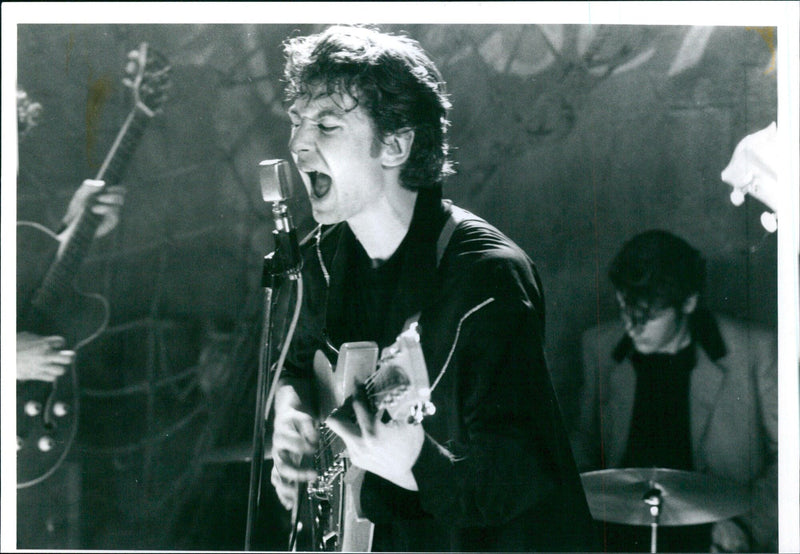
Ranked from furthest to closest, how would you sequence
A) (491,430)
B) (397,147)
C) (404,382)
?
(397,147) → (491,430) → (404,382)

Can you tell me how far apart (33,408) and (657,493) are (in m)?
2.57

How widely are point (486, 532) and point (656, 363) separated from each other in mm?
977

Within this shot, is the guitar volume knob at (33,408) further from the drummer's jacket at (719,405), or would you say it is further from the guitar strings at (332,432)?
the drummer's jacket at (719,405)

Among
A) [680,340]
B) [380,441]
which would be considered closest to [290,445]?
[380,441]

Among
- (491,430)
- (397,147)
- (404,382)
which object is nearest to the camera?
(404,382)

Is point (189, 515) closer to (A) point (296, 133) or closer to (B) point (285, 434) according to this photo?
(B) point (285, 434)

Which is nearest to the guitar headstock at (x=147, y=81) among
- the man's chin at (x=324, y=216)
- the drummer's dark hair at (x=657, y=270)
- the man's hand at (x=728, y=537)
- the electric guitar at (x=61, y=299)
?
the electric guitar at (x=61, y=299)

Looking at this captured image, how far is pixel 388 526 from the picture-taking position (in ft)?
11.9

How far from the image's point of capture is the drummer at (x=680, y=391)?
12.1 ft

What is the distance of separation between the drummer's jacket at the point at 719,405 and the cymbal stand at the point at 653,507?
0.55 ft

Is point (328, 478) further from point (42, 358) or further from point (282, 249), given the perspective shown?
point (42, 358)

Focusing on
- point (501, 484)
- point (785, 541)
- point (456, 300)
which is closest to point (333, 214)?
point (456, 300)

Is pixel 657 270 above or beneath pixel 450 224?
beneath

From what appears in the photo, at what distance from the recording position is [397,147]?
3.67 meters
